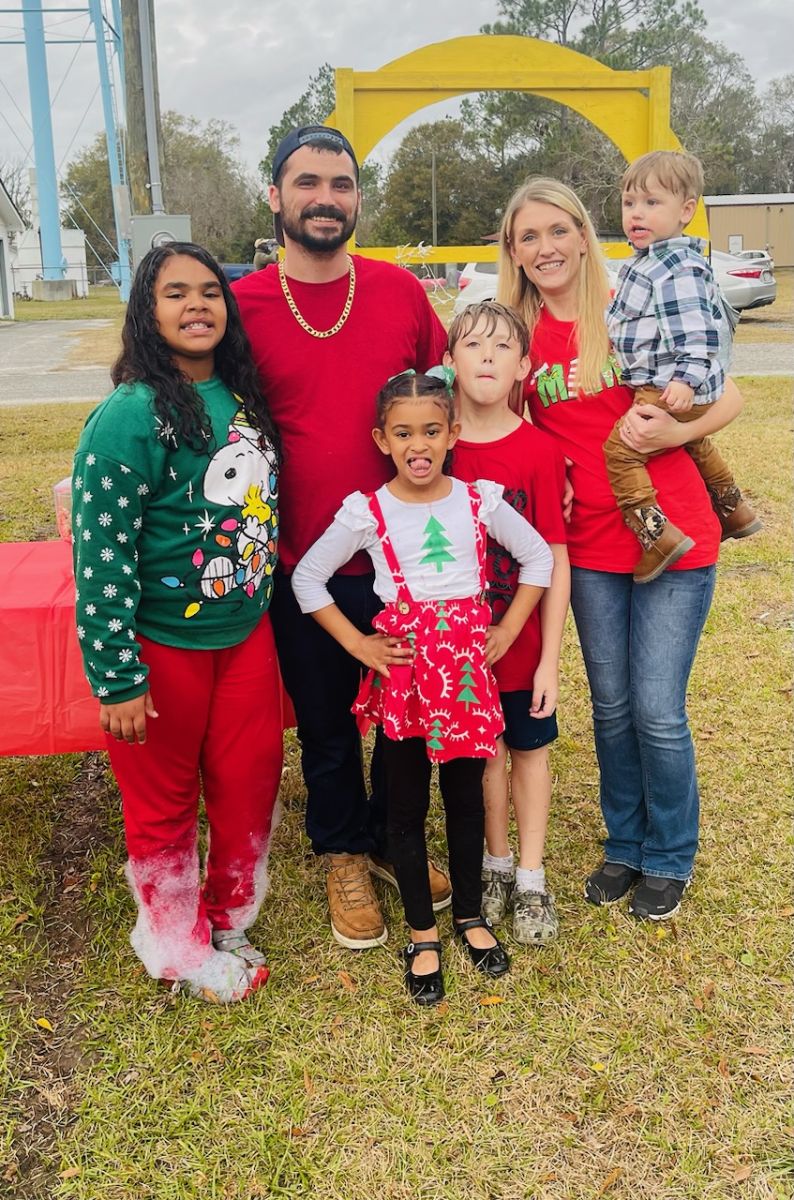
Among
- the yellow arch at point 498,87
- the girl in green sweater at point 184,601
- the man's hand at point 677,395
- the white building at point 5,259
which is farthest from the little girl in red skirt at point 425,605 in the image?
the white building at point 5,259

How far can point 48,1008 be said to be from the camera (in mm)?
2463

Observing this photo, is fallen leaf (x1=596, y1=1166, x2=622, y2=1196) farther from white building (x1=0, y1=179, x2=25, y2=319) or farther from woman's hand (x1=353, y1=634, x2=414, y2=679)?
white building (x1=0, y1=179, x2=25, y2=319)

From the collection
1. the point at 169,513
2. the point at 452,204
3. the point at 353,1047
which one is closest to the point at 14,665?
the point at 169,513

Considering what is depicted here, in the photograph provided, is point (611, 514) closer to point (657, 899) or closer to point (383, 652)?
point (383, 652)

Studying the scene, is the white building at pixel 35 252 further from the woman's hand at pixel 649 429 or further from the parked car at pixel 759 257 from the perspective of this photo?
the woman's hand at pixel 649 429

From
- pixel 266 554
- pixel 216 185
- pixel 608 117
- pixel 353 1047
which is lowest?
pixel 353 1047

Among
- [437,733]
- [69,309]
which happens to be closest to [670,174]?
[437,733]

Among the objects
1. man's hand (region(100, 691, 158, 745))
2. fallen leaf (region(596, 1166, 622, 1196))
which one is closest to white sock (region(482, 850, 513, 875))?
fallen leaf (region(596, 1166, 622, 1196))

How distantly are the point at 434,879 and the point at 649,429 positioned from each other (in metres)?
1.46

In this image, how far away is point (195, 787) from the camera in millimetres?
2406

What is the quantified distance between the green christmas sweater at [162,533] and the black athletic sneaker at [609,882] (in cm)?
133

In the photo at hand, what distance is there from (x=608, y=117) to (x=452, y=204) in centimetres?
3219

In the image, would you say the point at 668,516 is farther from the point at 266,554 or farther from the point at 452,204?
the point at 452,204

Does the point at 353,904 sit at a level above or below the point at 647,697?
below
